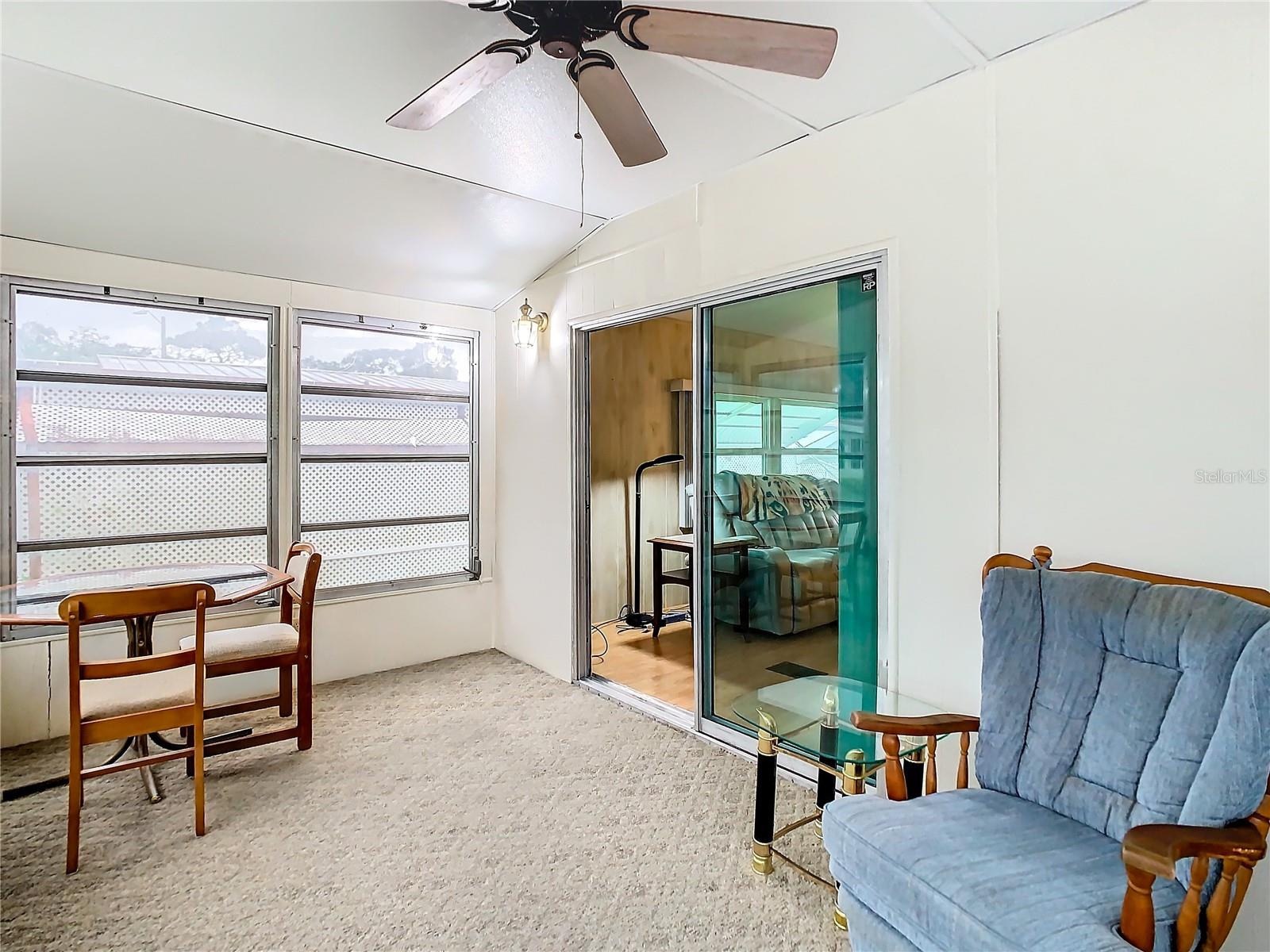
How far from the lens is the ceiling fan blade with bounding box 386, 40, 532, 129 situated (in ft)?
5.49

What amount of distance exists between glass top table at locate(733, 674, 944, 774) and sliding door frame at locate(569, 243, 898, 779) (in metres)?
0.18

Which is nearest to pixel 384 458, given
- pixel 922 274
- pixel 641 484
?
A: pixel 641 484

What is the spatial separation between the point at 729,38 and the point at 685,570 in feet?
14.2

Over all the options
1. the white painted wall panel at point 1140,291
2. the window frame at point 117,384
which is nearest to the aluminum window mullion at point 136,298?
the window frame at point 117,384

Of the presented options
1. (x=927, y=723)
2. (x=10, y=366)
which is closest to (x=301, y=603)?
(x=10, y=366)

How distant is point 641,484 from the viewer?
5.51m

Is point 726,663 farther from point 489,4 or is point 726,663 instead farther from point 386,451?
point 489,4

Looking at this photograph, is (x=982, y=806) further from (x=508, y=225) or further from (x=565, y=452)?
(x=508, y=225)

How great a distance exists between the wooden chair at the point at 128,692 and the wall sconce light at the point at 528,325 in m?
2.28

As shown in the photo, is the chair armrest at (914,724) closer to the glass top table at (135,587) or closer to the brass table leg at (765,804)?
the brass table leg at (765,804)

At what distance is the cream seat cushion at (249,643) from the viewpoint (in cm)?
291

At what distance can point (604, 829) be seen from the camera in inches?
96.3
